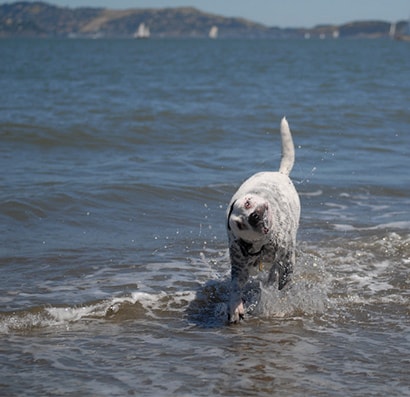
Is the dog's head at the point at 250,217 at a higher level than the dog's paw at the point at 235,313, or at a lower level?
higher

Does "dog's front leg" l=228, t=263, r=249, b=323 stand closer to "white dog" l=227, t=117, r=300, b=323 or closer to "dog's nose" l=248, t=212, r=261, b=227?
"white dog" l=227, t=117, r=300, b=323

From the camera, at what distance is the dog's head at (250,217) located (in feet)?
18.3

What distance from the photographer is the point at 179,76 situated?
121ft

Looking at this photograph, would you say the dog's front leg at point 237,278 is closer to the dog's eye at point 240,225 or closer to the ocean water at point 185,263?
the ocean water at point 185,263

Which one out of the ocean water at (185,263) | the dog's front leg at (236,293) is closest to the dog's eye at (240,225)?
the dog's front leg at (236,293)

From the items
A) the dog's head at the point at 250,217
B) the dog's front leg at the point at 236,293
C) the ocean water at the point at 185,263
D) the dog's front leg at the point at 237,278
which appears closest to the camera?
the ocean water at the point at 185,263

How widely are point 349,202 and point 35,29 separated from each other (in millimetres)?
187622

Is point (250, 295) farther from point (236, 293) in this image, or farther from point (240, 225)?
point (240, 225)

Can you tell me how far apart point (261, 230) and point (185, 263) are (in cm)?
248

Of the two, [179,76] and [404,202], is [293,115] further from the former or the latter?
[179,76]

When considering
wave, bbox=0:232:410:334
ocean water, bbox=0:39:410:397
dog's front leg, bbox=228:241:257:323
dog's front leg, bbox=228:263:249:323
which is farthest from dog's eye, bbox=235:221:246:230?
wave, bbox=0:232:410:334

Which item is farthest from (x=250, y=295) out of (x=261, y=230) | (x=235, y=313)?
(x=261, y=230)

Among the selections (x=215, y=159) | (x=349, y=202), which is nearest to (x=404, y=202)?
(x=349, y=202)

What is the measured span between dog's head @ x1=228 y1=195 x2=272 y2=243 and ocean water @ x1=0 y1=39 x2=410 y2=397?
0.76 metres
